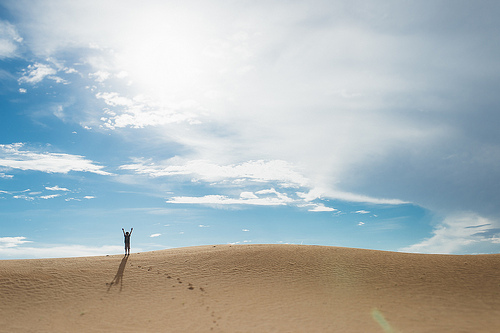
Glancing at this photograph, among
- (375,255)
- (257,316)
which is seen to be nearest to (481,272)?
(375,255)

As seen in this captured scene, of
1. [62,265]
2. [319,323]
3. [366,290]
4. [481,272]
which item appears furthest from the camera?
[62,265]

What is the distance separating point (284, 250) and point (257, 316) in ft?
39.8

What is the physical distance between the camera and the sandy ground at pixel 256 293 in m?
16.7

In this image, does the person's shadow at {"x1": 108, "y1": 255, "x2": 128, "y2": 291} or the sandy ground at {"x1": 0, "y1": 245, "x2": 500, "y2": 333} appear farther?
the person's shadow at {"x1": 108, "y1": 255, "x2": 128, "y2": 291}

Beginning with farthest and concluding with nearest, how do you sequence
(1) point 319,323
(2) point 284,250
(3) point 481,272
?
1. (2) point 284,250
2. (3) point 481,272
3. (1) point 319,323

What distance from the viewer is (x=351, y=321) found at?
16.5 m

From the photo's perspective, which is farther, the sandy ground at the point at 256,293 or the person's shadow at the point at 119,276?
the person's shadow at the point at 119,276

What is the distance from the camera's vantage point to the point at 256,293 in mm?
20562

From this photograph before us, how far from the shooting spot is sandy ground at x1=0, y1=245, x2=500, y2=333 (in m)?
16.7

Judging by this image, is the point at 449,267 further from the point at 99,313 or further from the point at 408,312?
the point at 99,313

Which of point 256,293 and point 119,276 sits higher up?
point 119,276

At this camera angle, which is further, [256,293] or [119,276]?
[119,276]

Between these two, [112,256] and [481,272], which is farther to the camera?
[112,256]

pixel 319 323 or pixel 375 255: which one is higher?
pixel 375 255
